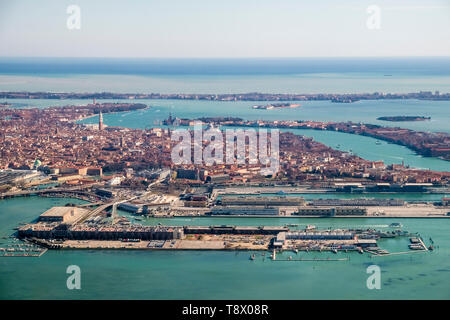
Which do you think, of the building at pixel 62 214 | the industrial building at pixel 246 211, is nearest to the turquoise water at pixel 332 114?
the industrial building at pixel 246 211

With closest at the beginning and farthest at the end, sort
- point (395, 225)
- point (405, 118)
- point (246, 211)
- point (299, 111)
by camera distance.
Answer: point (395, 225)
point (246, 211)
point (405, 118)
point (299, 111)

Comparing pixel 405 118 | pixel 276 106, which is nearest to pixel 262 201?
pixel 405 118

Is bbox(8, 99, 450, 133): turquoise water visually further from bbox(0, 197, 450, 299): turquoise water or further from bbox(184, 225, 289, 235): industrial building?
bbox(0, 197, 450, 299): turquoise water

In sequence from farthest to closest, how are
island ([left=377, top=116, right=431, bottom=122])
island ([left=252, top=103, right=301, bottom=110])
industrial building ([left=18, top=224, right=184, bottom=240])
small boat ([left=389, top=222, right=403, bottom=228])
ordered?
1. island ([left=252, top=103, right=301, bottom=110])
2. island ([left=377, top=116, right=431, bottom=122])
3. small boat ([left=389, top=222, right=403, bottom=228])
4. industrial building ([left=18, top=224, right=184, bottom=240])

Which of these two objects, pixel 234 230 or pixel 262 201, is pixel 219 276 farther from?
pixel 262 201

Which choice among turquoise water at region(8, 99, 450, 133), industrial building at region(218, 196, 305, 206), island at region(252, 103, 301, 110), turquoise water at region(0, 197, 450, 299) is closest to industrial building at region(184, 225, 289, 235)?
turquoise water at region(0, 197, 450, 299)

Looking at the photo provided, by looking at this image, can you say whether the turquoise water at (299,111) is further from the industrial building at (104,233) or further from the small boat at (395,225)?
the industrial building at (104,233)

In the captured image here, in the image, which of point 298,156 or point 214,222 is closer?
Result: point 214,222
